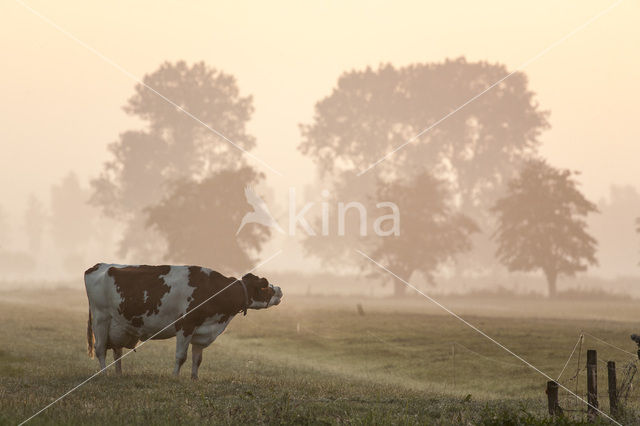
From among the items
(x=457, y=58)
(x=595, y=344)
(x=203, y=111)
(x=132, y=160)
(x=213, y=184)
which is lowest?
(x=595, y=344)

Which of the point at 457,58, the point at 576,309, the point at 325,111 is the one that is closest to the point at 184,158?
the point at 325,111

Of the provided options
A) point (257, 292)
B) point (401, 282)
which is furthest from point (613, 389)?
point (401, 282)

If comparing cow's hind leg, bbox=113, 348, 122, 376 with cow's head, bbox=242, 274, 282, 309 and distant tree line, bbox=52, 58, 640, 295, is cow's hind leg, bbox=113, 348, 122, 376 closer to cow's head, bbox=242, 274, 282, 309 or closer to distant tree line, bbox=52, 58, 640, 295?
cow's head, bbox=242, 274, 282, 309

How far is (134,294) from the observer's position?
16609mm

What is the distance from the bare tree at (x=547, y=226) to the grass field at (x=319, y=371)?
1288 centimetres

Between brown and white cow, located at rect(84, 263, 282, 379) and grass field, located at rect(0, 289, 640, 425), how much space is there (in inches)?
34.5

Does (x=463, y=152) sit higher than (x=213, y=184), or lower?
higher

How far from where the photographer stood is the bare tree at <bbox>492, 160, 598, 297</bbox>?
219ft

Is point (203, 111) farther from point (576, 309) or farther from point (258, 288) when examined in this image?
point (258, 288)

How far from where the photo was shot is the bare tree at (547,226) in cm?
6669

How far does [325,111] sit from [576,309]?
5414 centimetres

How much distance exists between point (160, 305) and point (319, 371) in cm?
907

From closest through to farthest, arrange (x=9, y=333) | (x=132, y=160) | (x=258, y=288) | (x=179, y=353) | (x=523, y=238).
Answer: (x=179, y=353), (x=258, y=288), (x=9, y=333), (x=523, y=238), (x=132, y=160)

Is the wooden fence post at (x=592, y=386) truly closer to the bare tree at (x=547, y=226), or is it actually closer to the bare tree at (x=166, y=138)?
the bare tree at (x=547, y=226)
